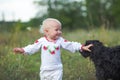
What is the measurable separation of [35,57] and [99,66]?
432 centimetres

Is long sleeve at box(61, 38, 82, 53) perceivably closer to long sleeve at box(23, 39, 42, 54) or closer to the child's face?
the child's face

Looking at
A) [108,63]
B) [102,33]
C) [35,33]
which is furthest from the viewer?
[35,33]

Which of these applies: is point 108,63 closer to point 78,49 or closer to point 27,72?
point 78,49

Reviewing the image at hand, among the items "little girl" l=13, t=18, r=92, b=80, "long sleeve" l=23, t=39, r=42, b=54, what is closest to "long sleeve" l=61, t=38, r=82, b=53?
"little girl" l=13, t=18, r=92, b=80

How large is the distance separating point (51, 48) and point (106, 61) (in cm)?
88

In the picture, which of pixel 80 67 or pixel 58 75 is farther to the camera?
pixel 80 67

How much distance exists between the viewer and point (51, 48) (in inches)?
280

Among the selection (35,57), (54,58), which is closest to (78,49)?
(54,58)

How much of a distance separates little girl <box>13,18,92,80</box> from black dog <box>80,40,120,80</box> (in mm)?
151

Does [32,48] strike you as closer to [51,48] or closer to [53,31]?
[51,48]

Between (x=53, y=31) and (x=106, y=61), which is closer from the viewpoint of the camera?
(x=106, y=61)

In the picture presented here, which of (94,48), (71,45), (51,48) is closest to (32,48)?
(51,48)

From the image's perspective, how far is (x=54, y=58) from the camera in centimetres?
714

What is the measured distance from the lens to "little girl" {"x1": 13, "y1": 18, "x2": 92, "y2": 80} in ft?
23.4
